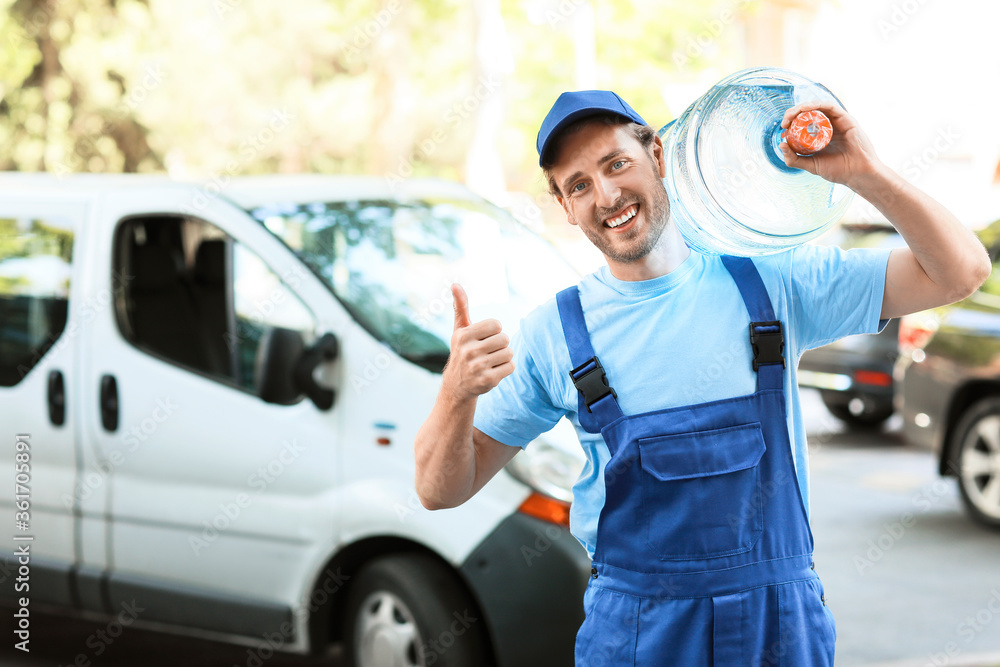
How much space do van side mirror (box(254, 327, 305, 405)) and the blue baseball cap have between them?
5.58 feet

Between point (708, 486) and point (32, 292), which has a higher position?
point (32, 292)

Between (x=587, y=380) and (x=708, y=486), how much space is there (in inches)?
12.6

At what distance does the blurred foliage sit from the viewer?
1908 centimetres

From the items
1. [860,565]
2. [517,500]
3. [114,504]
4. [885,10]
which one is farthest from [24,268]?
[885,10]

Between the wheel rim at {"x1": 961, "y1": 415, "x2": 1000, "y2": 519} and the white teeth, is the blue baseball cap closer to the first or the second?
the white teeth

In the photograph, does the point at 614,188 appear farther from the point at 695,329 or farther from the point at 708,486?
the point at 708,486

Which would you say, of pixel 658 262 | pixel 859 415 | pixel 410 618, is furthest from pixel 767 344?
pixel 859 415

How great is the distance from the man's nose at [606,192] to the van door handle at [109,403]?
278cm

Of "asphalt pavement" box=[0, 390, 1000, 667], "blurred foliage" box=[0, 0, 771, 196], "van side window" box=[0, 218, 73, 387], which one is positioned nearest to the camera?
"van side window" box=[0, 218, 73, 387]

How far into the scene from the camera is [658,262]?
7.75 ft

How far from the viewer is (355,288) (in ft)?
13.8

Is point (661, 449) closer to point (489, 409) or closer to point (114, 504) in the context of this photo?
point (489, 409)

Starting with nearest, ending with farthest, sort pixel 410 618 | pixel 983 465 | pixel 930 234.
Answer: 1. pixel 930 234
2. pixel 410 618
3. pixel 983 465

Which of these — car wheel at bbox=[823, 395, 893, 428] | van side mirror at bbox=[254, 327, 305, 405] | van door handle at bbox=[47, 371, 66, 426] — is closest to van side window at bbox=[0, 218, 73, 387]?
van door handle at bbox=[47, 371, 66, 426]
